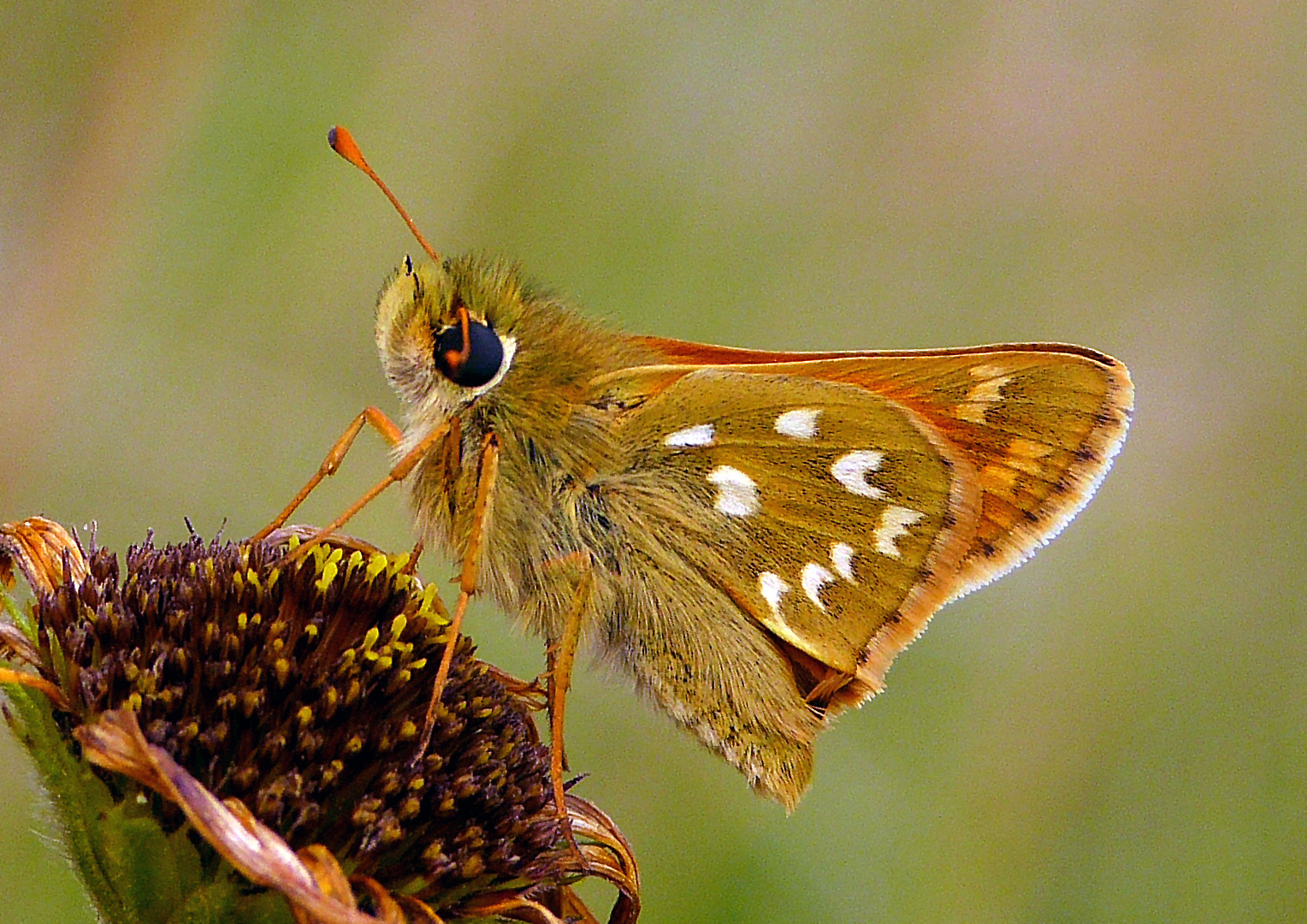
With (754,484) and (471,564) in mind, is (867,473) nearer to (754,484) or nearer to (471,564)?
(754,484)

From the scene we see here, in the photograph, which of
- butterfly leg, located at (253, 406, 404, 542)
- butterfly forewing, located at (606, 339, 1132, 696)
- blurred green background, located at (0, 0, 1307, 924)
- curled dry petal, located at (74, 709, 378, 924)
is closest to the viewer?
curled dry petal, located at (74, 709, 378, 924)

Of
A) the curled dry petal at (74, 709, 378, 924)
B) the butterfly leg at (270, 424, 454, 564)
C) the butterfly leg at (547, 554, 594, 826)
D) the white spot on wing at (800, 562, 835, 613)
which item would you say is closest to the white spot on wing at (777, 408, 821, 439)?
the white spot on wing at (800, 562, 835, 613)

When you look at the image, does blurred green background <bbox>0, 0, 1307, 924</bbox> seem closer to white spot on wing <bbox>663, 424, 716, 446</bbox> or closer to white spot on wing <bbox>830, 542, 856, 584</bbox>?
white spot on wing <bbox>663, 424, 716, 446</bbox>

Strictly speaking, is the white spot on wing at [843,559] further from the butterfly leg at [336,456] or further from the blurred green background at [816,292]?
the blurred green background at [816,292]

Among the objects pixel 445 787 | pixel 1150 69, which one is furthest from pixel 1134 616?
pixel 445 787

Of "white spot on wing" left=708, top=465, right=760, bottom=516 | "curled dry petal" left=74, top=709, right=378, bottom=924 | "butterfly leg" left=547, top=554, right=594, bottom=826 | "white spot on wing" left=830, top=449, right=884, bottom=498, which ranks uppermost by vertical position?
"white spot on wing" left=830, top=449, right=884, bottom=498

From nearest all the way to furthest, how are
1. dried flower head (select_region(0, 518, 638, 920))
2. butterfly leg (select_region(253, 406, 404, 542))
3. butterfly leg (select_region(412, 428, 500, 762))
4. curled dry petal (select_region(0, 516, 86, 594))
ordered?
dried flower head (select_region(0, 518, 638, 920))
butterfly leg (select_region(412, 428, 500, 762))
curled dry petal (select_region(0, 516, 86, 594))
butterfly leg (select_region(253, 406, 404, 542))

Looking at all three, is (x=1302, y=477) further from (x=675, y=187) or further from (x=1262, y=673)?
(x=675, y=187)
